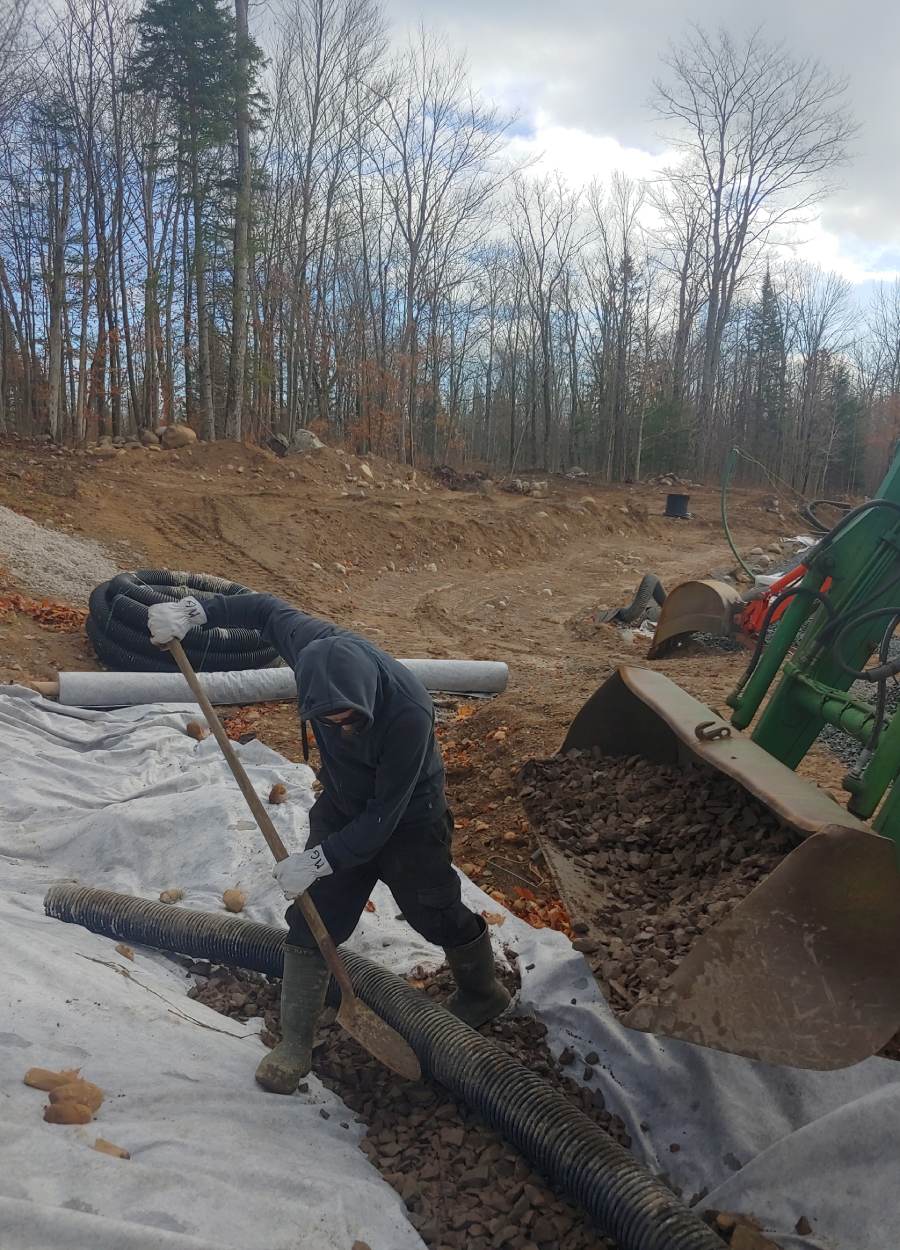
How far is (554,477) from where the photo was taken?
89.4 ft

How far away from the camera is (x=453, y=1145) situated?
263cm

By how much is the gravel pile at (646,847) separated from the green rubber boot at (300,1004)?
0.90 metres

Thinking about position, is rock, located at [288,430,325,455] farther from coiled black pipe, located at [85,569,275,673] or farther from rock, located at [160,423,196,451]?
coiled black pipe, located at [85,569,275,673]

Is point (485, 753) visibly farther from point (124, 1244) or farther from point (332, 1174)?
point (124, 1244)

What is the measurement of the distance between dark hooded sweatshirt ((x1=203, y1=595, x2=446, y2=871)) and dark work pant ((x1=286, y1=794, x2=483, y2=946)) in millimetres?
88

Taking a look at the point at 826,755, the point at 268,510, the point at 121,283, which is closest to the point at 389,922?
the point at 826,755

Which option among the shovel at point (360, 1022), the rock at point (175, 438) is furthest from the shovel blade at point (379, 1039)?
the rock at point (175, 438)

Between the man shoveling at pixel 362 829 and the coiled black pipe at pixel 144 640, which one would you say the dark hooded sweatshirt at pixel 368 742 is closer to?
the man shoveling at pixel 362 829

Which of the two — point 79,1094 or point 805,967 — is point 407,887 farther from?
point 805,967

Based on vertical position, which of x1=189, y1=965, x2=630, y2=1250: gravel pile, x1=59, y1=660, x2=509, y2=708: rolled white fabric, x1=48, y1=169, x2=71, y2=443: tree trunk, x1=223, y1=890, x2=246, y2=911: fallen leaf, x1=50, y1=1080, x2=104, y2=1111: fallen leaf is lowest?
x1=189, y1=965, x2=630, y2=1250: gravel pile

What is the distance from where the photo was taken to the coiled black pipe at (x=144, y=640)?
23.6 feet

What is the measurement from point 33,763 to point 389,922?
268 cm

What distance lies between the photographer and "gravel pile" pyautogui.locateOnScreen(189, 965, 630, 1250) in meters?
2.33

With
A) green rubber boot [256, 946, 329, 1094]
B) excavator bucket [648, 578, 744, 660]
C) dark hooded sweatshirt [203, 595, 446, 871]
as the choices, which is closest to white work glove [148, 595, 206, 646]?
dark hooded sweatshirt [203, 595, 446, 871]
